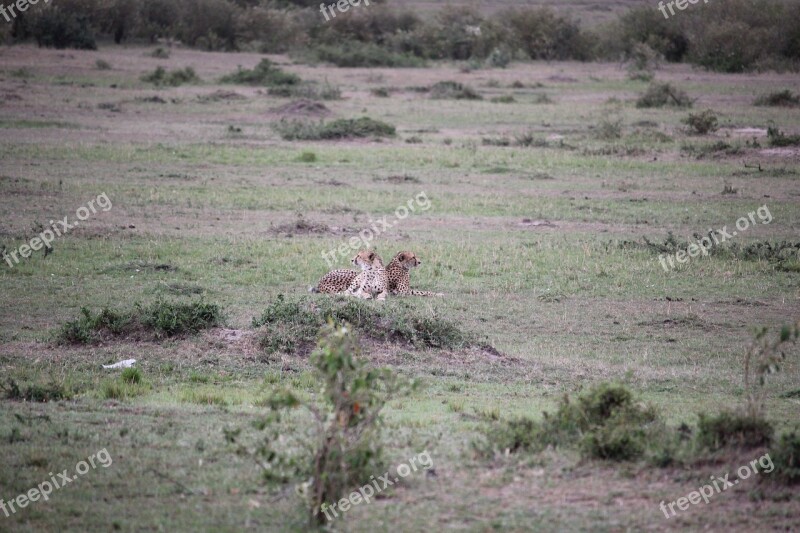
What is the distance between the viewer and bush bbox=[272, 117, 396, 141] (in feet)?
80.8

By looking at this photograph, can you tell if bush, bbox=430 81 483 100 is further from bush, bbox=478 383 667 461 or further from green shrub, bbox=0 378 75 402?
bush, bbox=478 383 667 461

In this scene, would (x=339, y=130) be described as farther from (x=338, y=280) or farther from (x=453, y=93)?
(x=338, y=280)

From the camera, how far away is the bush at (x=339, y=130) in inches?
969

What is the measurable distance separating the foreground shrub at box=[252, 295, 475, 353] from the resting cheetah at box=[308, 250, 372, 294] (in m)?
1.98

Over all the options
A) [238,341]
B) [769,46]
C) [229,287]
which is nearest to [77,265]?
[229,287]

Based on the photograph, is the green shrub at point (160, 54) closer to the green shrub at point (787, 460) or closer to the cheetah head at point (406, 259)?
the cheetah head at point (406, 259)

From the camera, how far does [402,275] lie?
1255 cm

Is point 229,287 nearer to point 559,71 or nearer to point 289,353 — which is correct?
point 289,353

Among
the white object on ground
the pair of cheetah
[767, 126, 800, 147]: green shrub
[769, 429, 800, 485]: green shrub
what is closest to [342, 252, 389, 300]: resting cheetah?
the pair of cheetah

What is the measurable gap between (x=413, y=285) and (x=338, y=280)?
125 centimetres

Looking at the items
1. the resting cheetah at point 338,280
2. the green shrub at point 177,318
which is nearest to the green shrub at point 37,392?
the green shrub at point 177,318

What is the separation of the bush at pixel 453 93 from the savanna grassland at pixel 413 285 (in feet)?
7.66

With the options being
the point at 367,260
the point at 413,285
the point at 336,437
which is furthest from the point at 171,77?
the point at 336,437

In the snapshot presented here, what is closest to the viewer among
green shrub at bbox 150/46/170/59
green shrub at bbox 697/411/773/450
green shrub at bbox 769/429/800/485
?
green shrub at bbox 769/429/800/485
